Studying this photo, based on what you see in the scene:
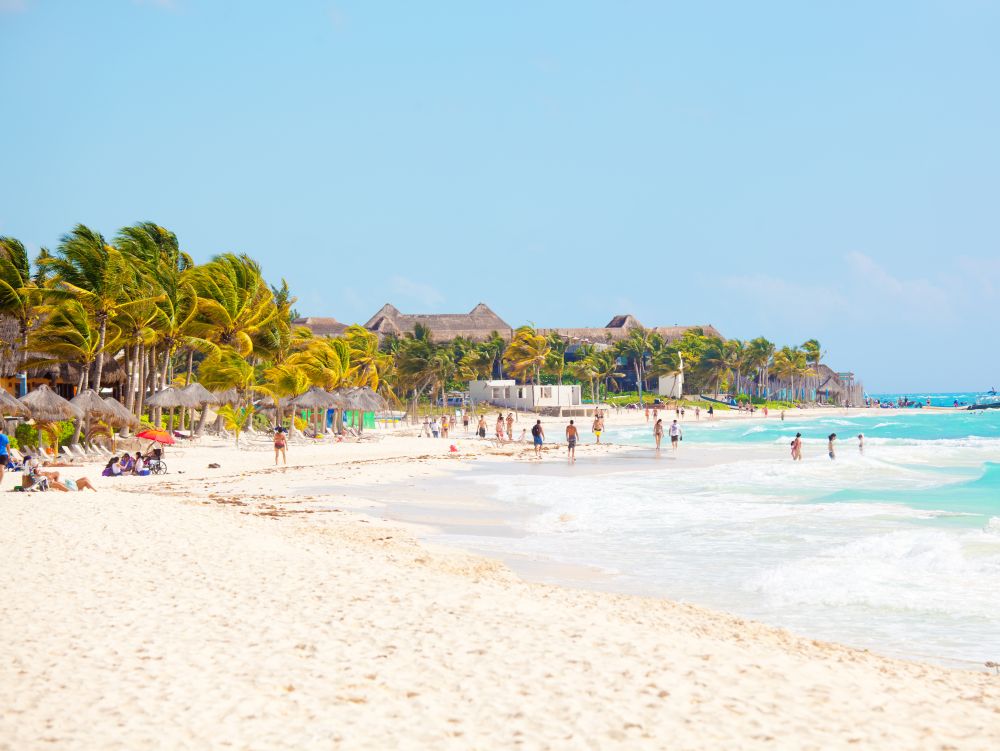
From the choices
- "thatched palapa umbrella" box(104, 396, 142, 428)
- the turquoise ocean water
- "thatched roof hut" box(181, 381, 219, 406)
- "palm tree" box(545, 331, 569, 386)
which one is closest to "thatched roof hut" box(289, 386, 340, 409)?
"thatched roof hut" box(181, 381, 219, 406)

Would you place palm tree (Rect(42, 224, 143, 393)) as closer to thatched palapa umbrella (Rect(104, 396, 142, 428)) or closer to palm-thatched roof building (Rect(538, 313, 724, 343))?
thatched palapa umbrella (Rect(104, 396, 142, 428))

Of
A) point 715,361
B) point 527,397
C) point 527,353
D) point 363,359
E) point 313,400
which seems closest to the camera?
point 313,400

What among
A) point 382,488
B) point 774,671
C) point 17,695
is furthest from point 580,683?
point 382,488

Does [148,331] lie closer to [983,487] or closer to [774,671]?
[983,487]

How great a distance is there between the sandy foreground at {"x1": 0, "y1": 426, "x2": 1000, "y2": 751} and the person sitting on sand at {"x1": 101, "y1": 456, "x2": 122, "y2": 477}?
9963 mm

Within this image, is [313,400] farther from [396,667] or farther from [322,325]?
[322,325]

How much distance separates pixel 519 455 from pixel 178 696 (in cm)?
2610

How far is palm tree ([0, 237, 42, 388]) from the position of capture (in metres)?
25.8

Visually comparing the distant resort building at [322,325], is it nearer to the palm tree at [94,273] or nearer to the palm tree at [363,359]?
the palm tree at [363,359]

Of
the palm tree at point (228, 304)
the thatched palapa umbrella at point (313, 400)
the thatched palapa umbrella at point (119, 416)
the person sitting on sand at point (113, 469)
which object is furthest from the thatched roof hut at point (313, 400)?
the person sitting on sand at point (113, 469)

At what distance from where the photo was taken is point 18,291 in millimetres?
Answer: 25891

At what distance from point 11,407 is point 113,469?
264 cm

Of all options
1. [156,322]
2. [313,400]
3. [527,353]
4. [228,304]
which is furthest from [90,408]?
[527,353]

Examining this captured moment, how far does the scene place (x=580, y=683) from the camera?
5246 millimetres
